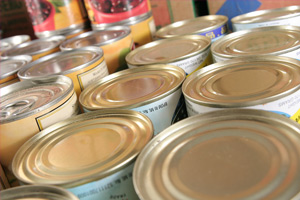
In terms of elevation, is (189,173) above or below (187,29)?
below

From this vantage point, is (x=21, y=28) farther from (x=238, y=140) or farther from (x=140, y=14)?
(x=238, y=140)

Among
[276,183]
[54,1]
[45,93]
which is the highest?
[54,1]

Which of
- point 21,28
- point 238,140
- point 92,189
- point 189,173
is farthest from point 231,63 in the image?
point 21,28

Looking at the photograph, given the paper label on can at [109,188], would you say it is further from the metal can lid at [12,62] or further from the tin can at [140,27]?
the tin can at [140,27]

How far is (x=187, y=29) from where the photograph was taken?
1830mm

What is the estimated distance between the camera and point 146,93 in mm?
1133

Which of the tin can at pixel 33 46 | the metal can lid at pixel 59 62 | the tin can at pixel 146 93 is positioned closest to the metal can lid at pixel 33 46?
the tin can at pixel 33 46

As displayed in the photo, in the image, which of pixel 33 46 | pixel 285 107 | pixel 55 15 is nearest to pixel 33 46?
pixel 33 46

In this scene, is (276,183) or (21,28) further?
(21,28)

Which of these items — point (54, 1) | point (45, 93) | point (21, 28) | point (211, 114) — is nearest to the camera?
point (211, 114)

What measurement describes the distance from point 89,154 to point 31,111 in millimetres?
285

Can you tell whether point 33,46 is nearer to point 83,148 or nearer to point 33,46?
point 33,46

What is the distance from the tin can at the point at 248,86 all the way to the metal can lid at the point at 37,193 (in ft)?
1.46

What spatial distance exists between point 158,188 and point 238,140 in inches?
9.1
